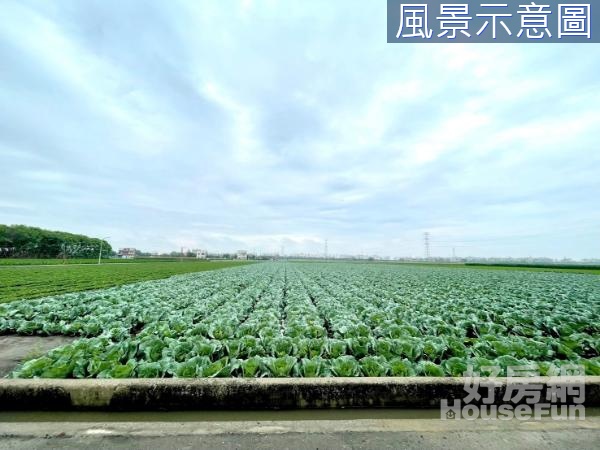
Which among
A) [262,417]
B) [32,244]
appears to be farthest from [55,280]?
[32,244]

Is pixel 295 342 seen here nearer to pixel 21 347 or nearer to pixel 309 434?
pixel 309 434

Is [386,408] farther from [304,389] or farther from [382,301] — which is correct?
[382,301]

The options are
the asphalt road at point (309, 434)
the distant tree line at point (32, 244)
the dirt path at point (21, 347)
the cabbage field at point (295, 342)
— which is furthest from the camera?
the distant tree line at point (32, 244)

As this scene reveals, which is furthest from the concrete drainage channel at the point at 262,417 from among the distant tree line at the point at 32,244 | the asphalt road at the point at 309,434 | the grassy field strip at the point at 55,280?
the distant tree line at the point at 32,244

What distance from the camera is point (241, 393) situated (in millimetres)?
3277

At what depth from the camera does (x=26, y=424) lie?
9.73ft

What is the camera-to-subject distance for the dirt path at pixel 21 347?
4.95 metres

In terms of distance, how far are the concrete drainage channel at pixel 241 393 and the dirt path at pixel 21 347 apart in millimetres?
2145

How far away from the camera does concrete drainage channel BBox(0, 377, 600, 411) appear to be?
10.6ft

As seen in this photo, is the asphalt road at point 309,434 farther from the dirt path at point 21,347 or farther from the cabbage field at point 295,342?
the dirt path at point 21,347

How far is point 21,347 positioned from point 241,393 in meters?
5.59

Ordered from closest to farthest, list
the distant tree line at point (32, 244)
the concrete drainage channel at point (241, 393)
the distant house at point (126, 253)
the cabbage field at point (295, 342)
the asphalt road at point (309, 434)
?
the asphalt road at point (309, 434)
the concrete drainage channel at point (241, 393)
the cabbage field at point (295, 342)
the distant tree line at point (32, 244)
the distant house at point (126, 253)

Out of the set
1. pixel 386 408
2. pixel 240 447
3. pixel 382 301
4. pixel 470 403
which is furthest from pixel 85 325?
pixel 382 301

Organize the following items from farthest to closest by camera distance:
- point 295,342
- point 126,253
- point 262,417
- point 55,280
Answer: point 126,253, point 55,280, point 295,342, point 262,417
